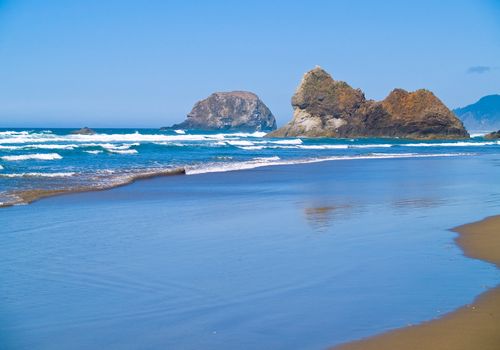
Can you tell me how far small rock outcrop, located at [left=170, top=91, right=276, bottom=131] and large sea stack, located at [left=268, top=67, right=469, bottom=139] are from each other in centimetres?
5845

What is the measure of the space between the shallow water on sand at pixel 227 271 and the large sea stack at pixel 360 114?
69.8 meters

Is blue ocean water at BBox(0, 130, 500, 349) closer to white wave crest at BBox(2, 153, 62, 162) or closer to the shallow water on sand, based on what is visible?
the shallow water on sand

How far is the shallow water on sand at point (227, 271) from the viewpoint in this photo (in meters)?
5.07

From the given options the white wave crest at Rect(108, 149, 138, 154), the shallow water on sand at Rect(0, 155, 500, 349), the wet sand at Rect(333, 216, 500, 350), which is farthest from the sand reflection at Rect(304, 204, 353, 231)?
the white wave crest at Rect(108, 149, 138, 154)

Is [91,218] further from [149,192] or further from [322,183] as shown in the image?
[322,183]

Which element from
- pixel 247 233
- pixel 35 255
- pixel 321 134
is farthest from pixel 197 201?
pixel 321 134

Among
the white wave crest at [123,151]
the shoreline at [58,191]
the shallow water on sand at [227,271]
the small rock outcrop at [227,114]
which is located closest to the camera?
the shallow water on sand at [227,271]

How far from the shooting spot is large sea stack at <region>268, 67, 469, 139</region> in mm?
80062

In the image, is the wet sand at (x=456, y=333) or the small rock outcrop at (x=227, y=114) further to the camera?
the small rock outcrop at (x=227, y=114)

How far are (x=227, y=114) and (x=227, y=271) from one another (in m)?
147

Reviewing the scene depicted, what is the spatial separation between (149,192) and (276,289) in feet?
31.5

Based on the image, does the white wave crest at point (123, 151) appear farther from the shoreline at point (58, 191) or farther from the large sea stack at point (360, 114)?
the large sea stack at point (360, 114)

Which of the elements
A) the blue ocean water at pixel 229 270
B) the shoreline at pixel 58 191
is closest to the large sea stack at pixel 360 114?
the shoreline at pixel 58 191

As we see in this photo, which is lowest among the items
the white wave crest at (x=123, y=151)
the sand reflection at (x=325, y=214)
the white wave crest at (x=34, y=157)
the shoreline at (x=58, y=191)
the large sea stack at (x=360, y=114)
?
the white wave crest at (x=123, y=151)
